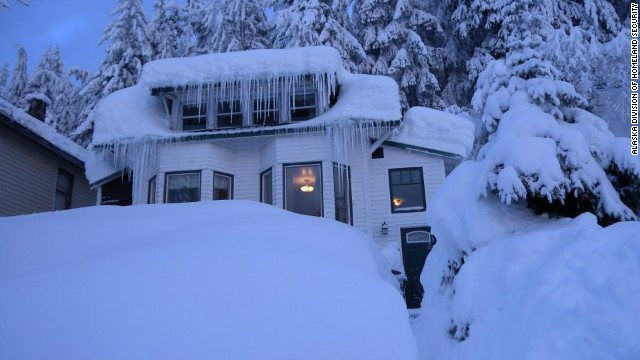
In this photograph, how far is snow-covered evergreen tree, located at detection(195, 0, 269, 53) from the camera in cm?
2175

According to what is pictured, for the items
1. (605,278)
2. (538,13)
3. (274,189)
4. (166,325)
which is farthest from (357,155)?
(538,13)

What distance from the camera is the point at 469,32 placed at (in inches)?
815

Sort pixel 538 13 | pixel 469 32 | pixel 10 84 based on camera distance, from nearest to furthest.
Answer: pixel 538 13, pixel 469 32, pixel 10 84

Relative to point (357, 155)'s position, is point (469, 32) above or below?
above

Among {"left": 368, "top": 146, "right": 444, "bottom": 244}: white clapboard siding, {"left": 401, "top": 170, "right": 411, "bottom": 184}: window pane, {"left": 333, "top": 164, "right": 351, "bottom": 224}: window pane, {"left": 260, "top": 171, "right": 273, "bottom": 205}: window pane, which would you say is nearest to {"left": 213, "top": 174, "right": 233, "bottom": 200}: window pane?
{"left": 260, "top": 171, "right": 273, "bottom": 205}: window pane

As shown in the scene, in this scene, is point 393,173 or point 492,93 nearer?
point 492,93

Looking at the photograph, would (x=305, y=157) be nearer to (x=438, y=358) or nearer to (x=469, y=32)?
(x=438, y=358)

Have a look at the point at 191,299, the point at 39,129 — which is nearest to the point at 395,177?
the point at 191,299

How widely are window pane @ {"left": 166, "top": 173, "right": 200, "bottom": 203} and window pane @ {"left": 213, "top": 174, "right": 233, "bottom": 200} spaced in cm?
45

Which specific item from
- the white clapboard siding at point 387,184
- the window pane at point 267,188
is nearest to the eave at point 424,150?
the white clapboard siding at point 387,184

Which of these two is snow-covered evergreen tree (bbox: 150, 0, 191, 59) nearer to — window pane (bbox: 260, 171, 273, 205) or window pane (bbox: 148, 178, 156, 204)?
window pane (bbox: 148, 178, 156, 204)

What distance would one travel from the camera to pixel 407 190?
1151 centimetres

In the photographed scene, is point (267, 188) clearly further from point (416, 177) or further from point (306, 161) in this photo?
point (416, 177)

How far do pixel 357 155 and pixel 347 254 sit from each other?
679 centimetres
